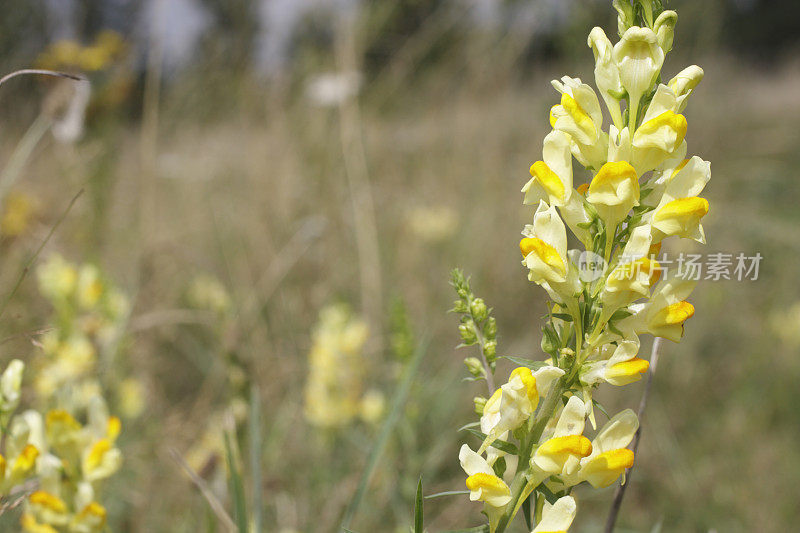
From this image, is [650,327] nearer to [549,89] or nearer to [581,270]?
[581,270]

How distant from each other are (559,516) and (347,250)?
8.56ft

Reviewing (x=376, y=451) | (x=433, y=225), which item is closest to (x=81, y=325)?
(x=376, y=451)

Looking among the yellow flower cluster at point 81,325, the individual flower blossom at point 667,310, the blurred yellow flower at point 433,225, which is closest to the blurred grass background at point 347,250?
the blurred yellow flower at point 433,225

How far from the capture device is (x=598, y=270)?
0.54 metres

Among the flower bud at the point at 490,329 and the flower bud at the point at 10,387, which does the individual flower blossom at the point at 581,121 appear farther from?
the flower bud at the point at 10,387

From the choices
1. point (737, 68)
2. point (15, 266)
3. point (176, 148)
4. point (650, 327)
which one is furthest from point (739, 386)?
point (737, 68)

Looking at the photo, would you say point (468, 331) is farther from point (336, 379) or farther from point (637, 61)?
point (336, 379)

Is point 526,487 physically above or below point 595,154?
below

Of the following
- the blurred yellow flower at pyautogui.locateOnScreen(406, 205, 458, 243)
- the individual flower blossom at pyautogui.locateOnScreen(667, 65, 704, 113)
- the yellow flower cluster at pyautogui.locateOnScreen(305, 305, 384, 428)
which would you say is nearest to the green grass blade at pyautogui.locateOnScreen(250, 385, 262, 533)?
the individual flower blossom at pyautogui.locateOnScreen(667, 65, 704, 113)

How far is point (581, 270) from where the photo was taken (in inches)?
22.2

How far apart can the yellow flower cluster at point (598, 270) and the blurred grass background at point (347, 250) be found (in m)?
0.66

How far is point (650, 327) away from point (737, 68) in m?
8.61

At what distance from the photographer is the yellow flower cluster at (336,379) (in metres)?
1.76

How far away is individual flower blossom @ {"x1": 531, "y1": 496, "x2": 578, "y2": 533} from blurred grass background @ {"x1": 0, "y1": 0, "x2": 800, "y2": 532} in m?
0.70
